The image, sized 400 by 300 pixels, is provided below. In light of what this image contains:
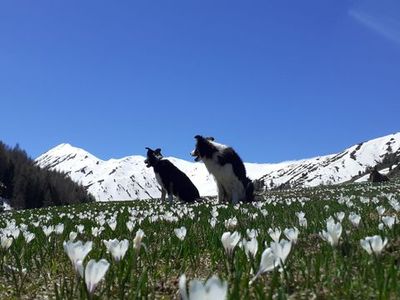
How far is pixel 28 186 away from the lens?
59156 mm

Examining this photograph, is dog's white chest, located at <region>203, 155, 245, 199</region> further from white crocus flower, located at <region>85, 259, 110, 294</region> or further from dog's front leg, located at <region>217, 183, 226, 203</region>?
white crocus flower, located at <region>85, 259, 110, 294</region>

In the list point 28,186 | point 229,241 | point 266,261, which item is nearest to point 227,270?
point 229,241

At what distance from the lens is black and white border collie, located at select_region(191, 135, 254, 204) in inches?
819

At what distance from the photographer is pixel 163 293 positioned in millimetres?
3896

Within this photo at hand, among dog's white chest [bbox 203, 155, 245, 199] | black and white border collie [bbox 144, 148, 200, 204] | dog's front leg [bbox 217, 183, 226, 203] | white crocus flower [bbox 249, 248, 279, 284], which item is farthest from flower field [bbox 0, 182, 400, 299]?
black and white border collie [bbox 144, 148, 200, 204]

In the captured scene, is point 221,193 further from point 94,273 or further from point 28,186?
point 28,186

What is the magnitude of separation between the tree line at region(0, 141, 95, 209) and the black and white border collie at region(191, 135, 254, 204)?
38.0m

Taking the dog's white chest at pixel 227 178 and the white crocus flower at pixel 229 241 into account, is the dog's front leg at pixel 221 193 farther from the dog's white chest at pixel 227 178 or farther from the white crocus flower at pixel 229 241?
the white crocus flower at pixel 229 241

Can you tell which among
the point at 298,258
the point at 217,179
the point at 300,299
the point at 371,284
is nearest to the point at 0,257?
the point at 298,258

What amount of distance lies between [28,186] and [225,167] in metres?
44.2

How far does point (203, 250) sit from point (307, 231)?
182 centimetres

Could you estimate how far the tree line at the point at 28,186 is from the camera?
58.6 m

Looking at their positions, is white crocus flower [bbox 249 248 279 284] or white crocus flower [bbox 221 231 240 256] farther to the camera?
white crocus flower [bbox 221 231 240 256]

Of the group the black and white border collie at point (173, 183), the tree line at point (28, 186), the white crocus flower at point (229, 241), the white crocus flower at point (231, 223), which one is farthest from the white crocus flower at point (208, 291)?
the tree line at point (28, 186)
